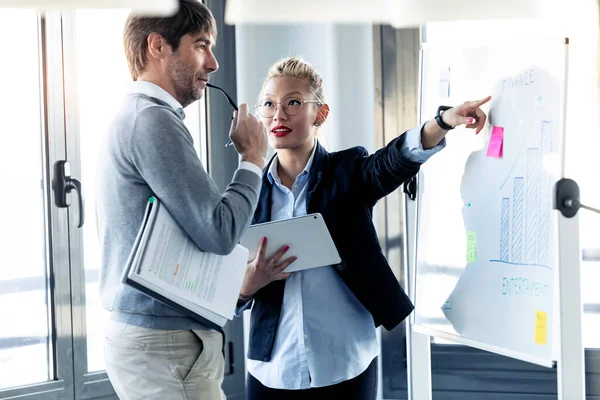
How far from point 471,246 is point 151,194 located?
35.4 inches

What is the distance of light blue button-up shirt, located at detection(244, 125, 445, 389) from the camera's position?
1.75m

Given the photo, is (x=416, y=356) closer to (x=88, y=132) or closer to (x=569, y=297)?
(x=569, y=297)

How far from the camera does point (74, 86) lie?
2635 mm

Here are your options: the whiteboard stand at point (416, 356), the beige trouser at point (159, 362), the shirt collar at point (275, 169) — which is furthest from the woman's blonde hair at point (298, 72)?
the beige trouser at point (159, 362)

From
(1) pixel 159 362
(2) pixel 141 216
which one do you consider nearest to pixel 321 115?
(2) pixel 141 216

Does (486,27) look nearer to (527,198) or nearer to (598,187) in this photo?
(598,187)

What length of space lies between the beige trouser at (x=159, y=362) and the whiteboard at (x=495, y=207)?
0.76 m

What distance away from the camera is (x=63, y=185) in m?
2.56

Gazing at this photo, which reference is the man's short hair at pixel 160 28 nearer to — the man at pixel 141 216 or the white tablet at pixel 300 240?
the man at pixel 141 216

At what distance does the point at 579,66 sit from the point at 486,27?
38 centimetres

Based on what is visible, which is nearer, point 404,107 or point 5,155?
point 5,155

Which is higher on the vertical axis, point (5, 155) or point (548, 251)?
point (5, 155)

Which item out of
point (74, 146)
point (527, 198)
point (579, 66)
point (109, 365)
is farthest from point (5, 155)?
point (579, 66)

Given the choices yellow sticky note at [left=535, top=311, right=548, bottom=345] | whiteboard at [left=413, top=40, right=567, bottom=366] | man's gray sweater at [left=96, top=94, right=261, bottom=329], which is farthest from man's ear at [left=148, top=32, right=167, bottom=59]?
yellow sticky note at [left=535, top=311, right=548, bottom=345]
